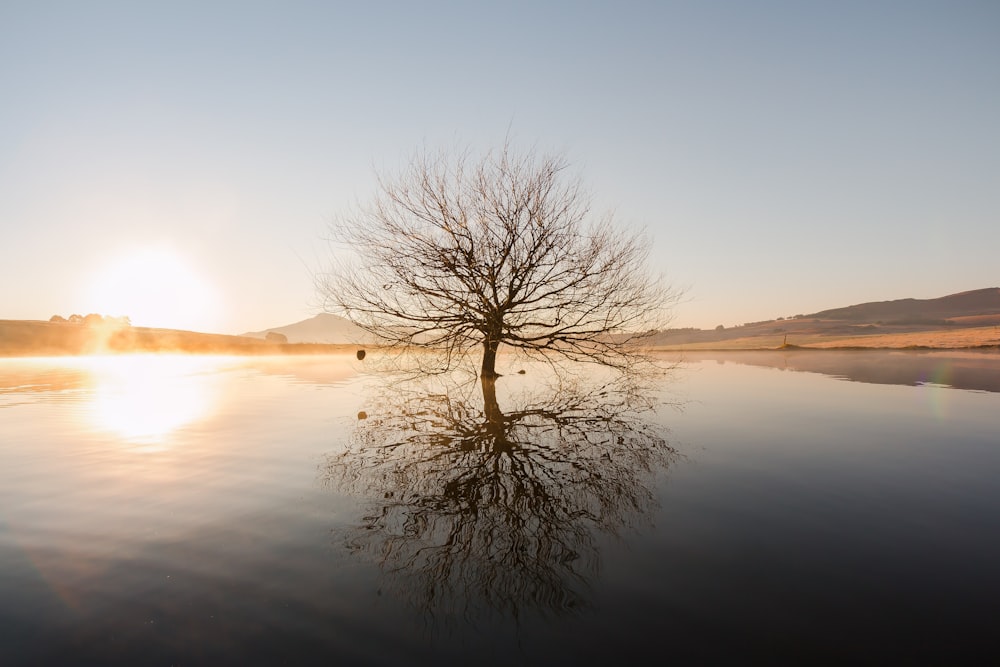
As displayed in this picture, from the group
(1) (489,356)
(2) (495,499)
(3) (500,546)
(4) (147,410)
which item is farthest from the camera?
(1) (489,356)

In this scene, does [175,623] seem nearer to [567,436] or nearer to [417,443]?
[417,443]

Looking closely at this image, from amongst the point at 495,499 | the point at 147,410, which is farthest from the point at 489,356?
the point at 495,499

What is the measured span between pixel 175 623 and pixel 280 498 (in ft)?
8.60

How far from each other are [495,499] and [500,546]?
1212 mm

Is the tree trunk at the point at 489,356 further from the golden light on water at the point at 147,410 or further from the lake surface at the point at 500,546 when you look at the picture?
the lake surface at the point at 500,546

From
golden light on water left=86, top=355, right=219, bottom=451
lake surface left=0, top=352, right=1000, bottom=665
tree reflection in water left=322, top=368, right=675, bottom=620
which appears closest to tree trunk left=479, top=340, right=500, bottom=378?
tree reflection in water left=322, top=368, right=675, bottom=620

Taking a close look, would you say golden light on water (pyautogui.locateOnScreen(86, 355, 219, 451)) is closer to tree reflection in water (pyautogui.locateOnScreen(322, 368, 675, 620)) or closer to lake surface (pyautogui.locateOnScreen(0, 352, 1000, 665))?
lake surface (pyautogui.locateOnScreen(0, 352, 1000, 665))

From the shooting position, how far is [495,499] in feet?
17.7

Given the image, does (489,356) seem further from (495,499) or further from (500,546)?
(500,546)

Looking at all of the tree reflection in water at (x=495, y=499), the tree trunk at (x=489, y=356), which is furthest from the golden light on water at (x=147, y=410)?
the tree trunk at (x=489, y=356)

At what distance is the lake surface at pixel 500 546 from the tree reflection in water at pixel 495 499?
32mm

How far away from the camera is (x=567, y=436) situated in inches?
359

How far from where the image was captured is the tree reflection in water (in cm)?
357

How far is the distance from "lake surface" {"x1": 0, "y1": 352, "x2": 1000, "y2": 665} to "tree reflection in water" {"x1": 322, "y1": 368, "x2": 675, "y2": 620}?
0.10 feet
